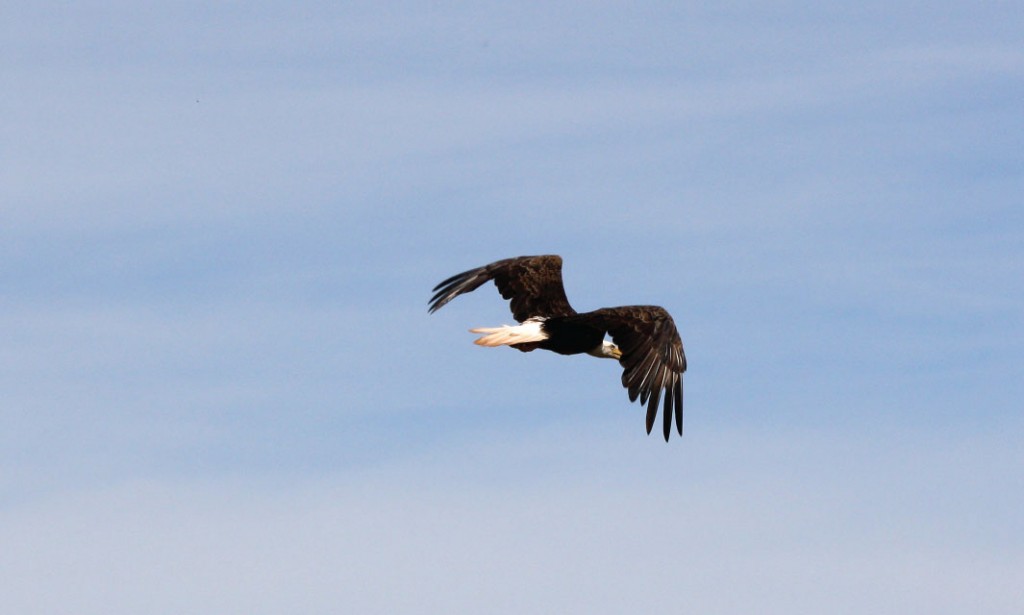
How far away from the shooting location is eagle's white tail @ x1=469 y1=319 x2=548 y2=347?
79.5ft

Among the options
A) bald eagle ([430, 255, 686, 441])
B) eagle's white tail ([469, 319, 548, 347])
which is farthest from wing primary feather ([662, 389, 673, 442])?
eagle's white tail ([469, 319, 548, 347])

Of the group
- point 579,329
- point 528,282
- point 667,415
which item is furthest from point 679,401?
point 528,282

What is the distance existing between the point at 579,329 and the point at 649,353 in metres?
2.13

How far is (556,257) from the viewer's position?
26641 millimetres

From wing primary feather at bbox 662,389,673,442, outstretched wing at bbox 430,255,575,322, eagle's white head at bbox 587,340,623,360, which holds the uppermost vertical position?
outstretched wing at bbox 430,255,575,322

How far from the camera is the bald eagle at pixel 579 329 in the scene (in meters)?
22.3

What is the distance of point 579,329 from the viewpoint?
24688 millimetres

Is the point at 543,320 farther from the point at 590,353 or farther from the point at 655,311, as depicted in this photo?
the point at 655,311

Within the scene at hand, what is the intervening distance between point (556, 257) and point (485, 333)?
273cm

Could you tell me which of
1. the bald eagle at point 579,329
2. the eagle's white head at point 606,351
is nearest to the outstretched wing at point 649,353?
the bald eagle at point 579,329

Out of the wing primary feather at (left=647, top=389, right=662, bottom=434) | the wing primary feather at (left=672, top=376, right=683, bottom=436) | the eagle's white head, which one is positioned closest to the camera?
the wing primary feather at (left=647, top=389, right=662, bottom=434)

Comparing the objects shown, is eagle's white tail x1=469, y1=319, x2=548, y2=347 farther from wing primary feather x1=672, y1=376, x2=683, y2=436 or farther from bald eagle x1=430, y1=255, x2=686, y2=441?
wing primary feather x1=672, y1=376, x2=683, y2=436

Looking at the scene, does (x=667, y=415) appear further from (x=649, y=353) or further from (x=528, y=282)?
(x=528, y=282)

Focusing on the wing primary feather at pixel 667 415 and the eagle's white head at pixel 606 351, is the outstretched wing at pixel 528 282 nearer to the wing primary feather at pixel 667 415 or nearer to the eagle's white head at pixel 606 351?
the eagle's white head at pixel 606 351
